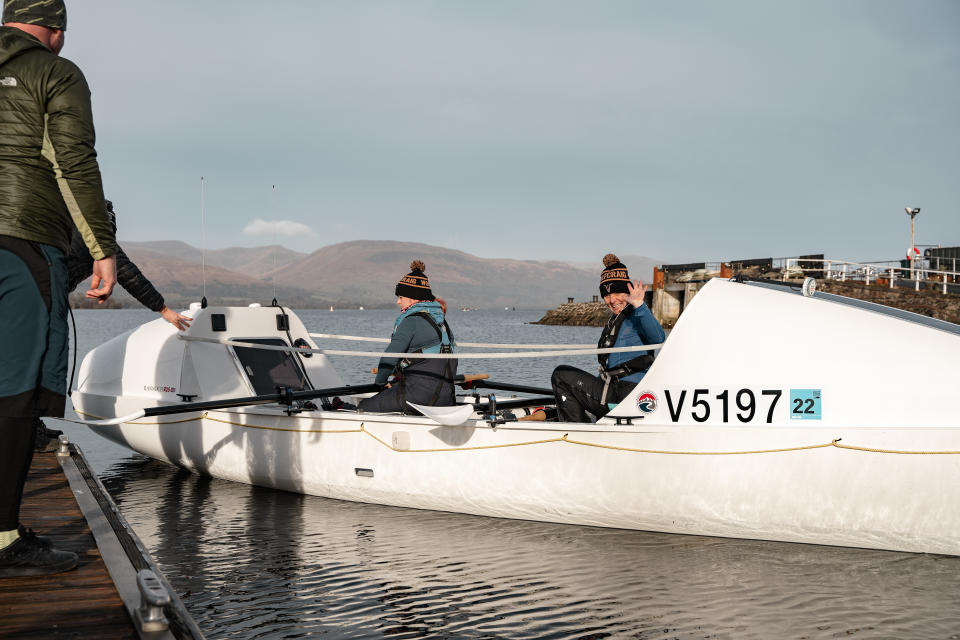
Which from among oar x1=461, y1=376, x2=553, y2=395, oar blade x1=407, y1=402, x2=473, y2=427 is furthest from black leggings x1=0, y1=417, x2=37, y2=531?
oar x1=461, y1=376, x2=553, y2=395

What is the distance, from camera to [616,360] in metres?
7.45

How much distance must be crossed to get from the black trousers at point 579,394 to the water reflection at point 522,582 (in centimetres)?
105

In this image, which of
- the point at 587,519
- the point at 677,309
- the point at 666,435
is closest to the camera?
the point at 666,435

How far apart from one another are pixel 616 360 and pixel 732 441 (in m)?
1.39

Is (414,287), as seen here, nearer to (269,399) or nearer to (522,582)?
(269,399)

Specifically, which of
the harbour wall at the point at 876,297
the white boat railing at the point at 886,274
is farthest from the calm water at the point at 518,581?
the white boat railing at the point at 886,274

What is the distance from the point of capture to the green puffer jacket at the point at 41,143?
3.49 metres

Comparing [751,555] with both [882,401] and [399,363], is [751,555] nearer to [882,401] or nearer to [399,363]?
[882,401]

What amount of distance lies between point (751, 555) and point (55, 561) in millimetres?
5060

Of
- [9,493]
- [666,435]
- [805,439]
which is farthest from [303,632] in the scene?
[805,439]

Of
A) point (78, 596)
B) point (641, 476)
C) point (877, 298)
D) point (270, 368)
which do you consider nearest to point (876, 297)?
point (877, 298)

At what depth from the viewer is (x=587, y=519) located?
7.26 m

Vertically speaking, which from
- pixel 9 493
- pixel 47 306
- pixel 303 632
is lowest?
pixel 303 632

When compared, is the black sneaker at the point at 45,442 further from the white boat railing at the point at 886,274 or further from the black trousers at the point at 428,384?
the white boat railing at the point at 886,274
